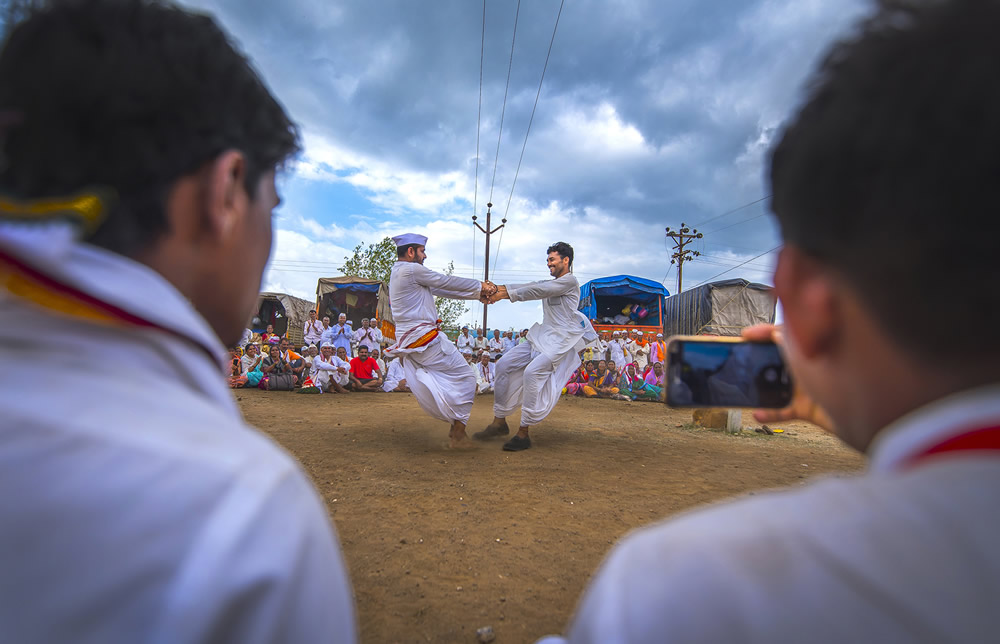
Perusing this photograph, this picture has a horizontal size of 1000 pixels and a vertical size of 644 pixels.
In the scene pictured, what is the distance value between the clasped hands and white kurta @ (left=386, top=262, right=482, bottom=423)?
2.9 inches

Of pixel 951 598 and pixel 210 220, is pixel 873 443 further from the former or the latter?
pixel 210 220

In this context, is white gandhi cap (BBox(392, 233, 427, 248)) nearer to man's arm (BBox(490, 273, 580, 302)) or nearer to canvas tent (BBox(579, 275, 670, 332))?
man's arm (BBox(490, 273, 580, 302))

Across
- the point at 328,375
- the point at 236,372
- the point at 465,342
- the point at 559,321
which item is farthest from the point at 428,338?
the point at 465,342

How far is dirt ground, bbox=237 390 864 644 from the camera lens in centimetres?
240

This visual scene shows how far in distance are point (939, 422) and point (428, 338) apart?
17.6ft

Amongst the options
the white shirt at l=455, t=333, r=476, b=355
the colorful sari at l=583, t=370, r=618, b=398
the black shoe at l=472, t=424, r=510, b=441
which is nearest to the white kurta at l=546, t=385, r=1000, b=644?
the black shoe at l=472, t=424, r=510, b=441

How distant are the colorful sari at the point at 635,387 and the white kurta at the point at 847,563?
1359 centimetres

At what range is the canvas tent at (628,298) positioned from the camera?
18.9 m

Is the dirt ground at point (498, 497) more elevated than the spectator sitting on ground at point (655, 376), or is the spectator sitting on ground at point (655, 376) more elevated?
the spectator sitting on ground at point (655, 376)

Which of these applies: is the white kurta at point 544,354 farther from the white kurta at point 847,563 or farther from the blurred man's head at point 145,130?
the white kurta at point 847,563

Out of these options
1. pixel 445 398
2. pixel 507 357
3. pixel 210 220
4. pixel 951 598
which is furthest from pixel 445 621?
pixel 507 357

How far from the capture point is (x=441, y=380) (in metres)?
5.75

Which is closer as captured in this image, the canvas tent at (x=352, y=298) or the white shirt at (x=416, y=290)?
the white shirt at (x=416, y=290)

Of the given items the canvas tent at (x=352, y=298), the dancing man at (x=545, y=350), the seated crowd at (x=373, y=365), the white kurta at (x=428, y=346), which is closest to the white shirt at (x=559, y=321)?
the dancing man at (x=545, y=350)
